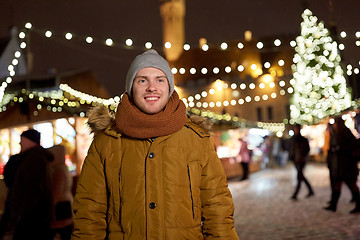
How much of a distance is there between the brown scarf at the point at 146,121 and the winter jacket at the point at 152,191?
0.20 feet

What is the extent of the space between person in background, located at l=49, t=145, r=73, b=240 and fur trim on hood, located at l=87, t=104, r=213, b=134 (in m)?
2.86

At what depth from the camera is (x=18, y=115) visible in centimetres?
1354

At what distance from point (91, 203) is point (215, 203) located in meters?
0.75

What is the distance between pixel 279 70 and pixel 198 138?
44.6 meters

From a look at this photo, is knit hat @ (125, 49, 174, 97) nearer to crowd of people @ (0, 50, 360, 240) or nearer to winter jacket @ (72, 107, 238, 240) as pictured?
crowd of people @ (0, 50, 360, 240)

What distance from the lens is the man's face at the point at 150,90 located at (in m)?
2.56

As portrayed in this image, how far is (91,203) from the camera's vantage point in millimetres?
2453

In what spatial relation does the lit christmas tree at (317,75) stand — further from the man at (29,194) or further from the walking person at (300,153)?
the man at (29,194)

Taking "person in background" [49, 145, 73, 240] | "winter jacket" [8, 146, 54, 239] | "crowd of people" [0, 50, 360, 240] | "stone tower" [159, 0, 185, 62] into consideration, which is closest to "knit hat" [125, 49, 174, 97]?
"crowd of people" [0, 50, 360, 240]

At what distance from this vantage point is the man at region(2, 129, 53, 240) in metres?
4.23

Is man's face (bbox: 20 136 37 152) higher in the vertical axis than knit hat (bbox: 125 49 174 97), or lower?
lower

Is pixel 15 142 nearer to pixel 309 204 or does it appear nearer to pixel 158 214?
pixel 309 204

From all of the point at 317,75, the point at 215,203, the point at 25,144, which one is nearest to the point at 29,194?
the point at 25,144

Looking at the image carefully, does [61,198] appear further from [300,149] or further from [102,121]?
[300,149]
